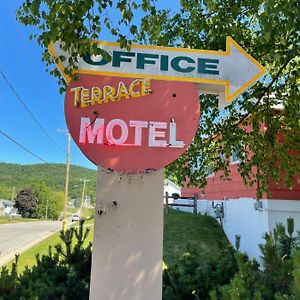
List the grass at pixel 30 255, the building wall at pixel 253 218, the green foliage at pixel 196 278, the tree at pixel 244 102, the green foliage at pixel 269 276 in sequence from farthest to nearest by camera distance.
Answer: the grass at pixel 30 255, the building wall at pixel 253 218, the tree at pixel 244 102, the green foliage at pixel 196 278, the green foliage at pixel 269 276

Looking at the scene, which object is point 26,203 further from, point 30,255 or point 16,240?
point 30,255

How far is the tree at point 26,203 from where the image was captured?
96375 mm

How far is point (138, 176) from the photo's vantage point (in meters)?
3.23

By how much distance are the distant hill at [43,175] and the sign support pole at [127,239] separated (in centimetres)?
7284

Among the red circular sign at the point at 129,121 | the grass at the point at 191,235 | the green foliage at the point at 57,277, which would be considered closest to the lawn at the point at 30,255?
the grass at the point at 191,235

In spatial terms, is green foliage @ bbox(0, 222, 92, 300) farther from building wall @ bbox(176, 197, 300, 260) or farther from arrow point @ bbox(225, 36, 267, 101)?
building wall @ bbox(176, 197, 300, 260)

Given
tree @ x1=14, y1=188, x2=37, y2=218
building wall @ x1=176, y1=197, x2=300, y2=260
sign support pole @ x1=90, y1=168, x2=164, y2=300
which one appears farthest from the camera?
tree @ x1=14, y1=188, x2=37, y2=218

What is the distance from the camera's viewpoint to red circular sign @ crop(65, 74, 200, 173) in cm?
308

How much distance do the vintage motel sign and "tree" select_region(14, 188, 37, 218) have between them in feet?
318

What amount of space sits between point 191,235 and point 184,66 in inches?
452

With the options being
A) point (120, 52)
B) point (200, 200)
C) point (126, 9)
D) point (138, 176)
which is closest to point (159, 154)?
point (138, 176)

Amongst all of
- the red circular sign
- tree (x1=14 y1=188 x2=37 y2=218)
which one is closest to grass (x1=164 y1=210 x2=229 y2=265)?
the red circular sign

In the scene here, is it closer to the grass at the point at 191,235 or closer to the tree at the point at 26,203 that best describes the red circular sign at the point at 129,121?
the grass at the point at 191,235

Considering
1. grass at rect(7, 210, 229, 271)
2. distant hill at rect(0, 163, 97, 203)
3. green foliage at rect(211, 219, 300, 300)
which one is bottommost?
grass at rect(7, 210, 229, 271)
